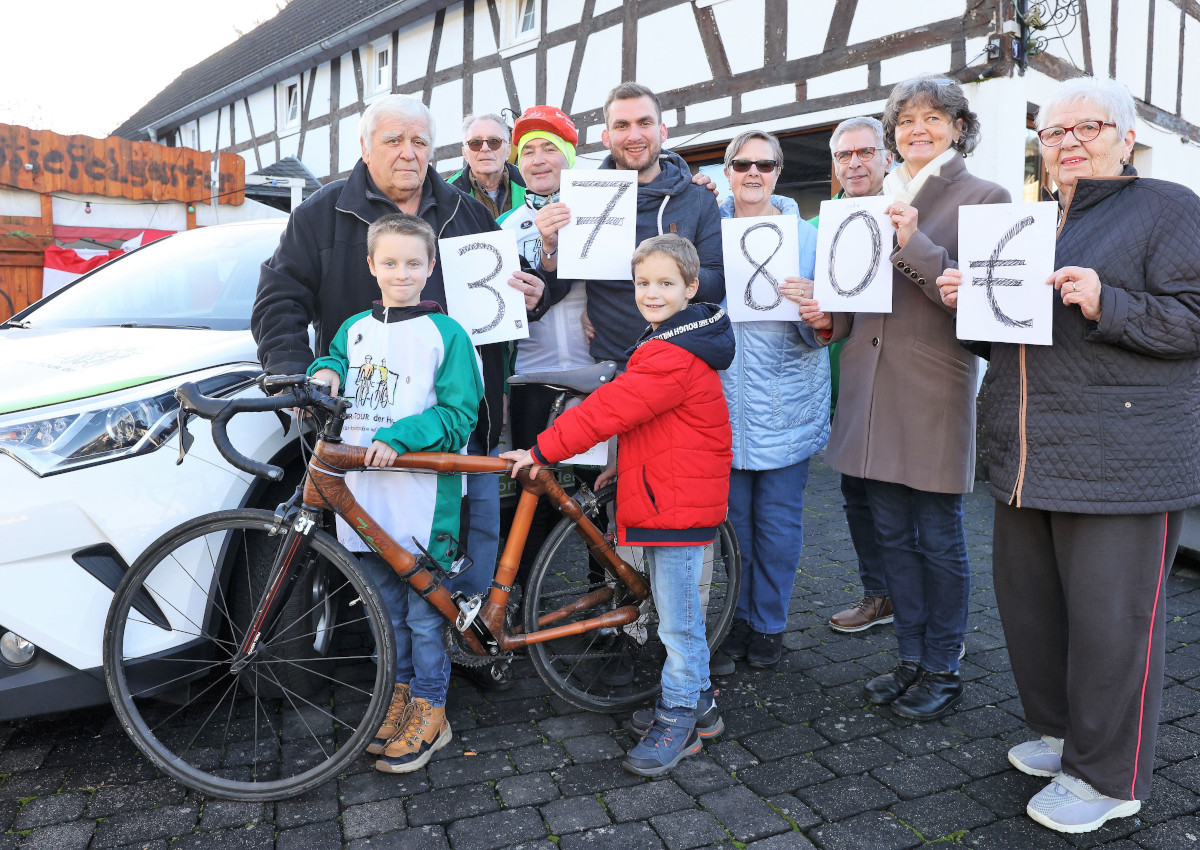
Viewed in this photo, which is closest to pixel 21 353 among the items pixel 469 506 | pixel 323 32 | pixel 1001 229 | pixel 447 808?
pixel 469 506

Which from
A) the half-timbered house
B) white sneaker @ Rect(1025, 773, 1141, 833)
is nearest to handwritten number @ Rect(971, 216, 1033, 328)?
white sneaker @ Rect(1025, 773, 1141, 833)

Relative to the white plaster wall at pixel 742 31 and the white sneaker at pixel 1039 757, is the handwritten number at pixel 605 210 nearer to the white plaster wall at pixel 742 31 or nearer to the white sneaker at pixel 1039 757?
the white sneaker at pixel 1039 757

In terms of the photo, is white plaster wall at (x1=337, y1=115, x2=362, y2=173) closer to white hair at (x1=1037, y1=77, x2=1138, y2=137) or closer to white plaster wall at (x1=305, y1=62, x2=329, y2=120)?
white plaster wall at (x1=305, y1=62, x2=329, y2=120)

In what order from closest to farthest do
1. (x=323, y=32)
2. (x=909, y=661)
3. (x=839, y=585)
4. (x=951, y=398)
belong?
(x=951, y=398), (x=909, y=661), (x=839, y=585), (x=323, y=32)

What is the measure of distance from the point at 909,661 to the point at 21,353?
3.38 m

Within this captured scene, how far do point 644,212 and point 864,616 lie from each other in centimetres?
214

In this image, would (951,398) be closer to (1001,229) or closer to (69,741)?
(1001,229)

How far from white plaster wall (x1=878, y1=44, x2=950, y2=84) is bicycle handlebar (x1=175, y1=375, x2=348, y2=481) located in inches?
281

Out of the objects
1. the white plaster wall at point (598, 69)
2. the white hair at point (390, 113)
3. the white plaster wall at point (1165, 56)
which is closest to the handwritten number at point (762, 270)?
the white hair at point (390, 113)

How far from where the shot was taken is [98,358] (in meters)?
3.01

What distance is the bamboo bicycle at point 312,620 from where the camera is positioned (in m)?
2.68

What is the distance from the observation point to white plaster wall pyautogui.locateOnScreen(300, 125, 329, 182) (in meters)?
18.3

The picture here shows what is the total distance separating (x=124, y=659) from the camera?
270 cm

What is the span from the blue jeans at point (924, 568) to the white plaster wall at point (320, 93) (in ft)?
57.4
